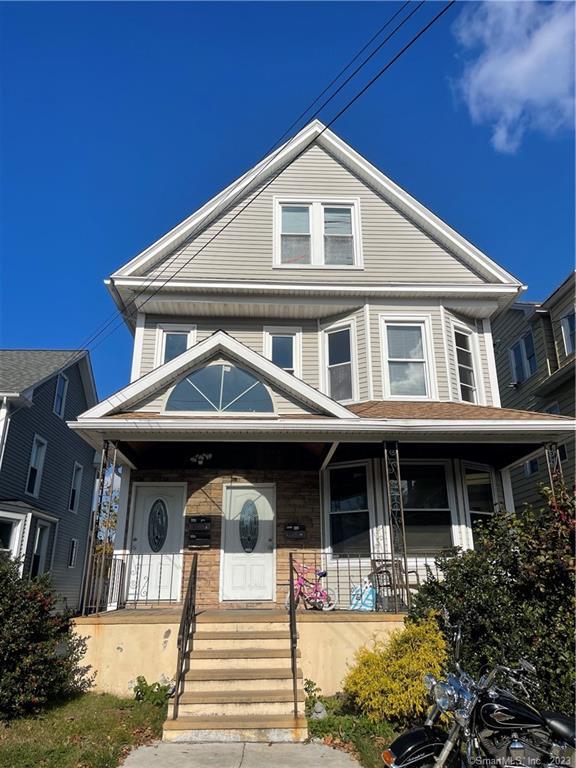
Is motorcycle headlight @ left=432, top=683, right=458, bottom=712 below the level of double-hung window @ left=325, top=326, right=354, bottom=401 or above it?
below

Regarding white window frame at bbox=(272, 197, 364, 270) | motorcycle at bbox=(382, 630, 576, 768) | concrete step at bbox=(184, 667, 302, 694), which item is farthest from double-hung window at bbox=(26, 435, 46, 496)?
motorcycle at bbox=(382, 630, 576, 768)

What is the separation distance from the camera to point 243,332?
1152 cm

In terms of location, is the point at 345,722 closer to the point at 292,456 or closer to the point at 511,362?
the point at 292,456

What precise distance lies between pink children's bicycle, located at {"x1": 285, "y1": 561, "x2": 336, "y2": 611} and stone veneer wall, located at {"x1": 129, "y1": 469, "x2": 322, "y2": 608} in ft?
1.31

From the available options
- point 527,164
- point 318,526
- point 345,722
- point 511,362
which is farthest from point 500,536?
point 511,362

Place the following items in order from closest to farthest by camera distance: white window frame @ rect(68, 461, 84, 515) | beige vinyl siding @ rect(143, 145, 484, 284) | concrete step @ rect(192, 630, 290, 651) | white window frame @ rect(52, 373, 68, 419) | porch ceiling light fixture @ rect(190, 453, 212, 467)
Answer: concrete step @ rect(192, 630, 290, 651)
porch ceiling light fixture @ rect(190, 453, 212, 467)
beige vinyl siding @ rect(143, 145, 484, 284)
white window frame @ rect(52, 373, 68, 419)
white window frame @ rect(68, 461, 84, 515)

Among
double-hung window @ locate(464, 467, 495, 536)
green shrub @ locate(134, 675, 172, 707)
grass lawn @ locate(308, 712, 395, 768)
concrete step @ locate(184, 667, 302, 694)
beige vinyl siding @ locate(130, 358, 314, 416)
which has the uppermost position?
beige vinyl siding @ locate(130, 358, 314, 416)

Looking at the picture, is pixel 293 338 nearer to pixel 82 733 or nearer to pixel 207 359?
pixel 207 359

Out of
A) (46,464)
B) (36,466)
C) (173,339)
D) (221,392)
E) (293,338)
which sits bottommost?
(221,392)

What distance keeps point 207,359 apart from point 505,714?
6490 millimetres

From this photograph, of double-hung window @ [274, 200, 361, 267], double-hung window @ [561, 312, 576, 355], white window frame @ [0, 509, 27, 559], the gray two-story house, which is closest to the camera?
the gray two-story house

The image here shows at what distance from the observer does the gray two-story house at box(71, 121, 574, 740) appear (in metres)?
6.98

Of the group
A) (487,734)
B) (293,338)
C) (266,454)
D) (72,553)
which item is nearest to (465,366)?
(293,338)

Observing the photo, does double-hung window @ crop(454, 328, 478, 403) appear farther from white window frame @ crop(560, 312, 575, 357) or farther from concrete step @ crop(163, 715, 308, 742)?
concrete step @ crop(163, 715, 308, 742)
